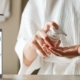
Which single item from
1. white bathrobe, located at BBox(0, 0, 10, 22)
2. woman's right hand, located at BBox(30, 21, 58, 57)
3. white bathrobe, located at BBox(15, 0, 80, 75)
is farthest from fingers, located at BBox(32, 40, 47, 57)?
white bathrobe, located at BBox(0, 0, 10, 22)

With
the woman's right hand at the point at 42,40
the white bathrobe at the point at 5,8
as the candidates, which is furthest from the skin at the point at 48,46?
the white bathrobe at the point at 5,8

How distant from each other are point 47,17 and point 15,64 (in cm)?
36

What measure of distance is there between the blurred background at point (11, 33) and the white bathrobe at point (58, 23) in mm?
191

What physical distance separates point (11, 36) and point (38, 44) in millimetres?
388

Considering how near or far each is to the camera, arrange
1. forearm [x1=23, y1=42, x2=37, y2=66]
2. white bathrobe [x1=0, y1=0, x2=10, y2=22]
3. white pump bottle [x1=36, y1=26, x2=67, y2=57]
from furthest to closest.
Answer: white bathrobe [x1=0, y1=0, x2=10, y2=22]
forearm [x1=23, y1=42, x2=37, y2=66]
white pump bottle [x1=36, y1=26, x2=67, y2=57]

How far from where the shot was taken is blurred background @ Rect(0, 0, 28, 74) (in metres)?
1.02

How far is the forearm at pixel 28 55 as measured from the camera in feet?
2.51

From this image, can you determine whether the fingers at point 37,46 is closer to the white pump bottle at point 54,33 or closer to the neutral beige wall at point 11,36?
the white pump bottle at point 54,33

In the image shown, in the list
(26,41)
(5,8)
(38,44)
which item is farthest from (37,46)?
(5,8)

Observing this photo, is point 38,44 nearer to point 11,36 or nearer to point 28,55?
point 28,55

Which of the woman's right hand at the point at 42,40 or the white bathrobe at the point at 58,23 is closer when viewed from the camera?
the woman's right hand at the point at 42,40

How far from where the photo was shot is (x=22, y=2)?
1.07 meters

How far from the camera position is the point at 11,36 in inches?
41.3

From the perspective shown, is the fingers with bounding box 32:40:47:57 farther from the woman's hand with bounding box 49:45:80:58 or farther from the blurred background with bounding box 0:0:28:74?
the blurred background with bounding box 0:0:28:74
